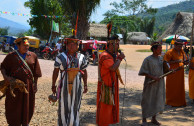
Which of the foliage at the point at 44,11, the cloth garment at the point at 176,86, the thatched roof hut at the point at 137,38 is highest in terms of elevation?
the foliage at the point at 44,11

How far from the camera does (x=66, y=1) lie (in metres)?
17.2

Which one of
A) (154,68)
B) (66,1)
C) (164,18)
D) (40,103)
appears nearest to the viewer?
(154,68)

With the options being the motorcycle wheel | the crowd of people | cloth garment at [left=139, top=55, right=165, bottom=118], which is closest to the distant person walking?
cloth garment at [left=139, top=55, right=165, bottom=118]

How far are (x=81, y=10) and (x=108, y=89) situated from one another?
46.2 feet

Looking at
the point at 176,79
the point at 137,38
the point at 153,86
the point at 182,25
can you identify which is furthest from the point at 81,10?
the point at 137,38

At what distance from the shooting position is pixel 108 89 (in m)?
4.12

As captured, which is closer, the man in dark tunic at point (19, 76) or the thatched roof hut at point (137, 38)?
the man in dark tunic at point (19, 76)

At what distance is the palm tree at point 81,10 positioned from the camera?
17.2 meters

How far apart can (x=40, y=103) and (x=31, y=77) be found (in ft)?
8.32

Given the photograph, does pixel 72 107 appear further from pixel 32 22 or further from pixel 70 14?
pixel 32 22

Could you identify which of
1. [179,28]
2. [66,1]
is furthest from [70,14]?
A: [179,28]

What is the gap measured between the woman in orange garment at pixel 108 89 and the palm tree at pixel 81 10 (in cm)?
1329

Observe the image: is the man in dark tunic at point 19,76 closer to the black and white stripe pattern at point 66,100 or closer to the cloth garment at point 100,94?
the black and white stripe pattern at point 66,100

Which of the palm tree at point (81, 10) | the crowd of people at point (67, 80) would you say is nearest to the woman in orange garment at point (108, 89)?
the crowd of people at point (67, 80)
